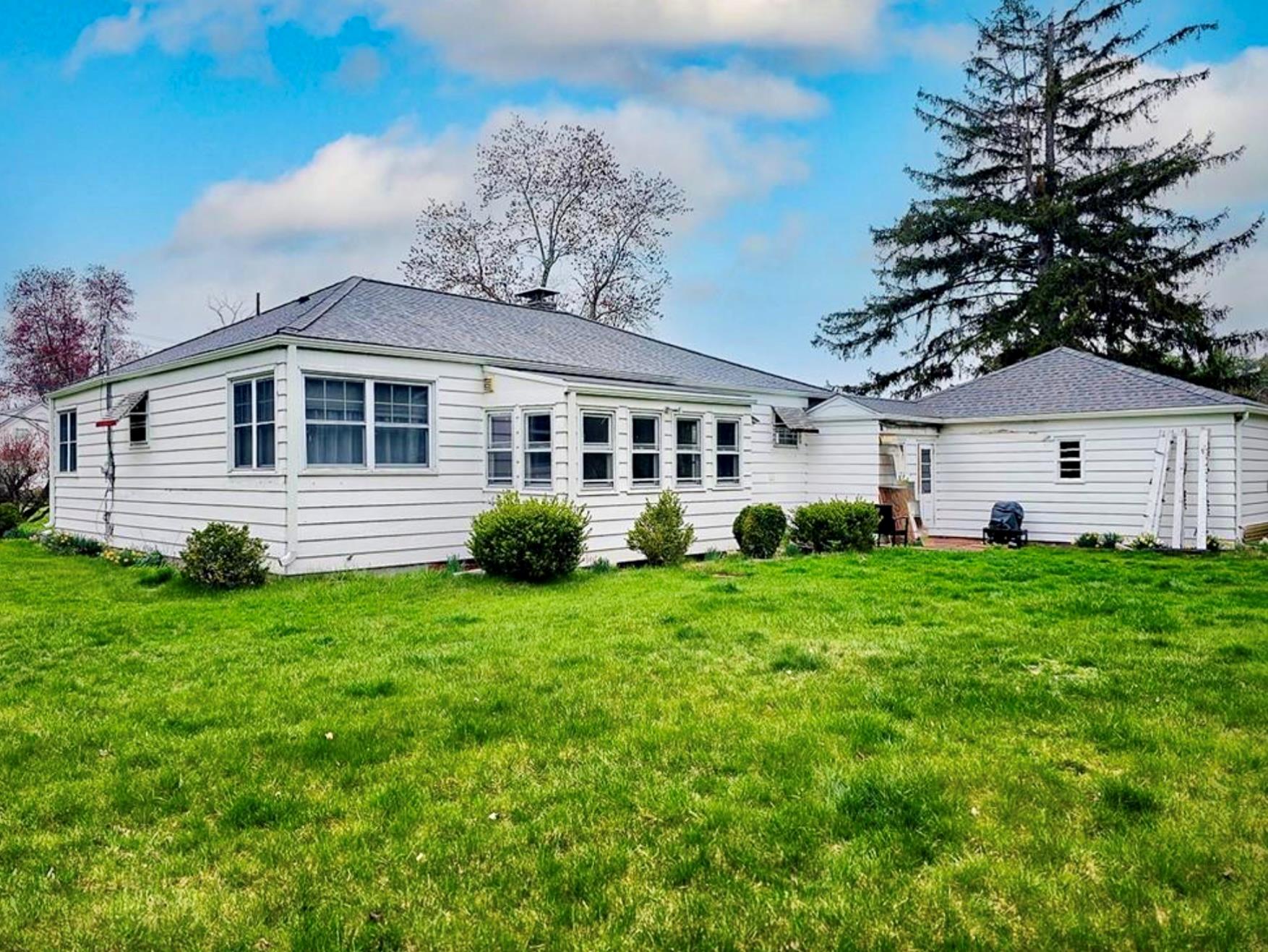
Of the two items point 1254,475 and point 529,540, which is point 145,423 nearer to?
point 529,540

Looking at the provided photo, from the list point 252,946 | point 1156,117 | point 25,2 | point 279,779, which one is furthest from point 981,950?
point 1156,117

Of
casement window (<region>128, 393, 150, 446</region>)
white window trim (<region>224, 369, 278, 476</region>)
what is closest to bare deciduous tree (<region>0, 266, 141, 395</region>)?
casement window (<region>128, 393, 150, 446</region>)

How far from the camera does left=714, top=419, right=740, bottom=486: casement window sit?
15.1m

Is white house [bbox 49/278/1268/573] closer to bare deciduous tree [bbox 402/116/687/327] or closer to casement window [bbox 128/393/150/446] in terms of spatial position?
casement window [bbox 128/393/150/446]

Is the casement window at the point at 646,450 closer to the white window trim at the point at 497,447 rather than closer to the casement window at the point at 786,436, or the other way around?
the white window trim at the point at 497,447

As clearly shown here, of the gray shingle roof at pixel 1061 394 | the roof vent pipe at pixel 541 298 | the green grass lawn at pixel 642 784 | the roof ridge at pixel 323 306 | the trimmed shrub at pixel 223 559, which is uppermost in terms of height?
the roof vent pipe at pixel 541 298

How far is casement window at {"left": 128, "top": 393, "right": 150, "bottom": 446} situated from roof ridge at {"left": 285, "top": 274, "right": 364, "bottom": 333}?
3.69 m

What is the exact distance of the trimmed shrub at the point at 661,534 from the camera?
13148 millimetres

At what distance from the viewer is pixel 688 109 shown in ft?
63.6

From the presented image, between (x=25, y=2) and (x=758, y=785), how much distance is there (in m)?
16.6

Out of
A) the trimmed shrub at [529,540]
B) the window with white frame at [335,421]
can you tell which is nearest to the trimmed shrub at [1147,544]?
the trimmed shrub at [529,540]

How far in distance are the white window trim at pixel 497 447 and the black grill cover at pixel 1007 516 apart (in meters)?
10.4

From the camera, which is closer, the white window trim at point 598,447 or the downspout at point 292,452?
the downspout at point 292,452

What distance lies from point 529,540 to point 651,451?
3.80 meters
